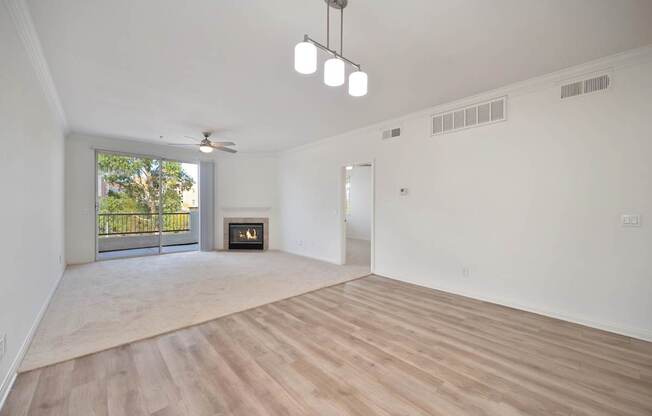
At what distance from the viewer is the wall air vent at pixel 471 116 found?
11.5 feet

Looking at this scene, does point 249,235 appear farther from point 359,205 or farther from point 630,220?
point 630,220

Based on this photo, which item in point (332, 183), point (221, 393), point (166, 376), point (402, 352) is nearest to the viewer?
point (221, 393)

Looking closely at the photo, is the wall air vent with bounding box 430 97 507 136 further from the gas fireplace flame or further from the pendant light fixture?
the gas fireplace flame

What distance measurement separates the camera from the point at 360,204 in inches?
381

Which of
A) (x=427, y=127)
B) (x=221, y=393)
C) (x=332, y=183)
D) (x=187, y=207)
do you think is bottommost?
(x=221, y=393)

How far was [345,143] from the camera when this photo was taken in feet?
18.5

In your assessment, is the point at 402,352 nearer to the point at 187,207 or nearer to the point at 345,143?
the point at 345,143

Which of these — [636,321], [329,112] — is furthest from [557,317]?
Result: [329,112]

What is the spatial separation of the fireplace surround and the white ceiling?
3.94 meters

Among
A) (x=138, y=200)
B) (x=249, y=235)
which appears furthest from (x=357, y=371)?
(x=138, y=200)

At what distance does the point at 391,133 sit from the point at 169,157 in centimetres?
535

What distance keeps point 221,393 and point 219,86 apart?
3.13 meters

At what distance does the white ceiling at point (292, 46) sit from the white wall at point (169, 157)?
2.02 m

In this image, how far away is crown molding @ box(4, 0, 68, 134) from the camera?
6.49ft
